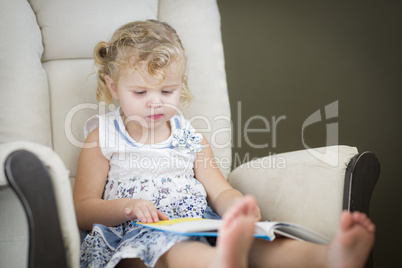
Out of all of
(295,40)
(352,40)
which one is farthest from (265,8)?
(352,40)

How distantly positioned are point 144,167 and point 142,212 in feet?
0.86

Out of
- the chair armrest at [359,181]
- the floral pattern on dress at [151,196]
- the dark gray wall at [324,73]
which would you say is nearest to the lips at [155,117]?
the floral pattern on dress at [151,196]

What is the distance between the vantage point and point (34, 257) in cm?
84

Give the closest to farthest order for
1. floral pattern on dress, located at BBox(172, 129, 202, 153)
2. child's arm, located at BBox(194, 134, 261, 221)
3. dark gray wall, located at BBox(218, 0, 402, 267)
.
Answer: child's arm, located at BBox(194, 134, 261, 221) < floral pattern on dress, located at BBox(172, 129, 202, 153) < dark gray wall, located at BBox(218, 0, 402, 267)

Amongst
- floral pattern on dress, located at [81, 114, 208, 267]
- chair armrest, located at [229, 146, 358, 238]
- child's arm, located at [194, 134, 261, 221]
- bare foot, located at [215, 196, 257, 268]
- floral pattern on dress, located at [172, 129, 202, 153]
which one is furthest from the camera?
floral pattern on dress, located at [172, 129, 202, 153]

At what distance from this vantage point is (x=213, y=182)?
137 centimetres

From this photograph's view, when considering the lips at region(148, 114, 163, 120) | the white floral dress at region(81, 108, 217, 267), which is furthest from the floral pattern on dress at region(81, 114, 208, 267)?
the lips at region(148, 114, 163, 120)

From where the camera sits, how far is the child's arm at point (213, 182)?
1.29m

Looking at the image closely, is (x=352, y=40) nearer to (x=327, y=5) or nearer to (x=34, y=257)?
(x=327, y=5)

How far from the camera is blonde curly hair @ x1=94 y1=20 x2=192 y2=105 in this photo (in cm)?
126

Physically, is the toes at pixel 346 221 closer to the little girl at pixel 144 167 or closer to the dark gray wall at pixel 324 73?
the little girl at pixel 144 167

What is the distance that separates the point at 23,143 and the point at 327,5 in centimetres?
177

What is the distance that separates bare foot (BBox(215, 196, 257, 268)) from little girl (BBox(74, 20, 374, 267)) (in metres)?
0.16

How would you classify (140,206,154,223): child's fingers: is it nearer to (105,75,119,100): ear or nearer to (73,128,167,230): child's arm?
(73,128,167,230): child's arm
